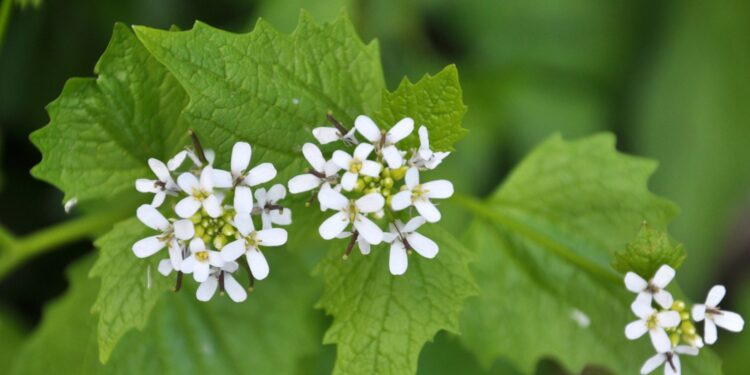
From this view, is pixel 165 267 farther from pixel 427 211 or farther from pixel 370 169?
pixel 427 211

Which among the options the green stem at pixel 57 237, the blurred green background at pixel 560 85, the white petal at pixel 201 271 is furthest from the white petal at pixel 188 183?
the blurred green background at pixel 560 85

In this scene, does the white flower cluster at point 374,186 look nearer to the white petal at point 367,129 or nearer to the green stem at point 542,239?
the white petal at point 367,129

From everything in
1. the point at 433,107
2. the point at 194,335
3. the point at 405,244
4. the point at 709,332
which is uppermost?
the point at 433,107

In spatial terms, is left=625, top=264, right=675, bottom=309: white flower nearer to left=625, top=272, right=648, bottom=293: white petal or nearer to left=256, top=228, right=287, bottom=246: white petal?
left=625, top=272, right=648, bottom=293: white petal

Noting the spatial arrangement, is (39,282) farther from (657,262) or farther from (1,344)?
(657,262)

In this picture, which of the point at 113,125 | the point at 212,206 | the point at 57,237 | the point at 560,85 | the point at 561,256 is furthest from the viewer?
the point at 560,85

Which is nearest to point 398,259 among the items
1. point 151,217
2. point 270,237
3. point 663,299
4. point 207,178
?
point 270,237
